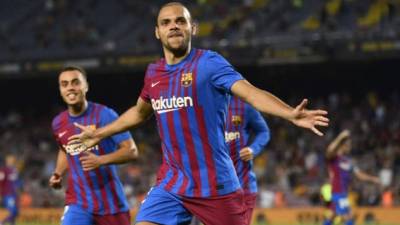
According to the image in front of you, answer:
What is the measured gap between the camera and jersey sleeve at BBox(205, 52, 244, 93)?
592cm

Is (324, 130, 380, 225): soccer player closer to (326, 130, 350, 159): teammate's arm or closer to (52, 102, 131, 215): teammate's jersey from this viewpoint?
(326, 130, 350, 159): teammate's arm

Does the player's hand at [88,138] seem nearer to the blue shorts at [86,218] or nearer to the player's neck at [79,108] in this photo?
the blue shorts at [86,218]

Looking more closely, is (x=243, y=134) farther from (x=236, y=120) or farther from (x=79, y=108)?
(x=79, y=108)

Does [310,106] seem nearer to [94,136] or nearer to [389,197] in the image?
[389,197]

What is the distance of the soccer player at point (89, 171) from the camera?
26.8 ft

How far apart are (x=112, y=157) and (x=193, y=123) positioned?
176cm

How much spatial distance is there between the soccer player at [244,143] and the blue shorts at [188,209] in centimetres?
302

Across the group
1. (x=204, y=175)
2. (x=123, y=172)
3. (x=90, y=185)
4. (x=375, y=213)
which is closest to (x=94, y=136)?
(x=204, y=175)

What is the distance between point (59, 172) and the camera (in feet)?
28.5

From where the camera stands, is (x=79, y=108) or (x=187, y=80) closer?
(x=187, y=80)

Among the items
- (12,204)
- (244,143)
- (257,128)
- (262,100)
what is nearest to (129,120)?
(262,100)

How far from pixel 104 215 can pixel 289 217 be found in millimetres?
15305

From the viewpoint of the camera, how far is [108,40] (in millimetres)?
31266

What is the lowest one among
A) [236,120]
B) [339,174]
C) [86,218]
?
[339,174]
